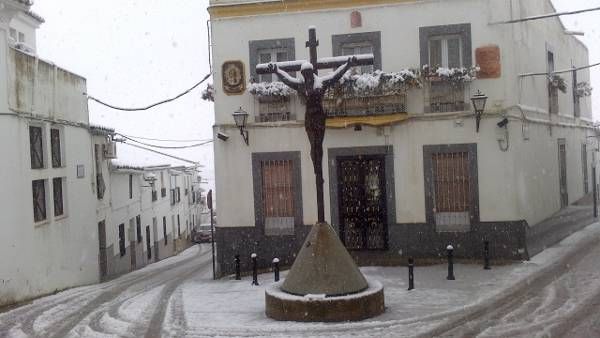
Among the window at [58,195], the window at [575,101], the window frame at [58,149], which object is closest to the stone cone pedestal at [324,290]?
the window at [58,195]

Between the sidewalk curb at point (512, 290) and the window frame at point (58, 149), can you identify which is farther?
the window frame at point (58, 149)

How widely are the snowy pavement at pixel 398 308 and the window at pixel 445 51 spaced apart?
4.94 meters

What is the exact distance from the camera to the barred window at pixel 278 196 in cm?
1642

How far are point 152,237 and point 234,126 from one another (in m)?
18.8

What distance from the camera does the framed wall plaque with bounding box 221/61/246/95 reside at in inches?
648

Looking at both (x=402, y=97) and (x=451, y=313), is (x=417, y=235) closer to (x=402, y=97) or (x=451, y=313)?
(x=402, y=97)

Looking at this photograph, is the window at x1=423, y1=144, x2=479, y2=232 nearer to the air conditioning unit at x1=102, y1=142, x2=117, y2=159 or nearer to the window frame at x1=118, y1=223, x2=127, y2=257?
the air conditioning unit at x1=102, y1=142, x2=117, y2=159

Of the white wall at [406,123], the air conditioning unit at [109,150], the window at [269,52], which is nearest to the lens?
the white wall at [406,123]

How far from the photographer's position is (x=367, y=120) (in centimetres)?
1560

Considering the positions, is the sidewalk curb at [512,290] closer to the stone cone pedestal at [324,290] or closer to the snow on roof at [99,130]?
the stone cone pedestal at [324,290]

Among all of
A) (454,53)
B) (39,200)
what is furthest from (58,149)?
(454,53)

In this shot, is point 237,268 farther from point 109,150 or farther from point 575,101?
point 575,101

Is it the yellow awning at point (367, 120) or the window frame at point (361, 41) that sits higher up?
the window frame at point (361, 41)

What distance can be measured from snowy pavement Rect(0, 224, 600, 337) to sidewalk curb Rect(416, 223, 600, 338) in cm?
2
